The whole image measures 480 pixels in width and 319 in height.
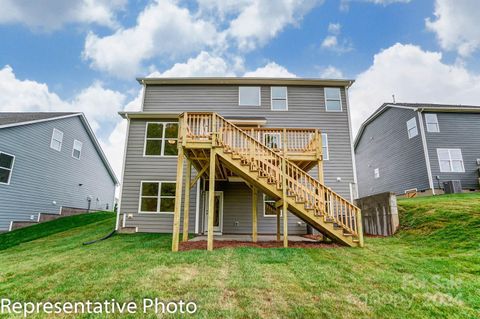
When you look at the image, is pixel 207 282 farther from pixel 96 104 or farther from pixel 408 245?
pixel 96 104

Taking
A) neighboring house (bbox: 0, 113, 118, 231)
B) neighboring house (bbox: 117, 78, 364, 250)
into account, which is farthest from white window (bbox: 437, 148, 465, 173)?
neighboring house (bbox: 0, 113, 118, 231)

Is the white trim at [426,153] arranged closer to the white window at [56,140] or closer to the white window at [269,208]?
the white window at [269,208]

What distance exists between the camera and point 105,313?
9.38ft

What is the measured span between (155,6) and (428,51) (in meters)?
19.8

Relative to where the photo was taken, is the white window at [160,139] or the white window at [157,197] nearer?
the white window at [157,197]

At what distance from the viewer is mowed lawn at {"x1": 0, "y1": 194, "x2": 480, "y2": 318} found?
295cm

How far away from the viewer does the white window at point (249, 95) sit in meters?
12.1

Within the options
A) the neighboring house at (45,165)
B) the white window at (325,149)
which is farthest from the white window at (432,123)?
the neighboring house at (45,165)

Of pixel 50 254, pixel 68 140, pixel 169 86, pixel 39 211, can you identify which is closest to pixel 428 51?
pixel 169 86

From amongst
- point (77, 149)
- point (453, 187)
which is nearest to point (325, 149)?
point (453, 187)

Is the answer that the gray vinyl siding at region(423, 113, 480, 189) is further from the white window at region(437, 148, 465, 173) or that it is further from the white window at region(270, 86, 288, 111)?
the white window at region(270, 86, 288, 111)

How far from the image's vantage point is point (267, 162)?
7109mm

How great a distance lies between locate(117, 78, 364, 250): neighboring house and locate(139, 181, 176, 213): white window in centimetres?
5

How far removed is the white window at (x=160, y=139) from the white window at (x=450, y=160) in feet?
51.3
